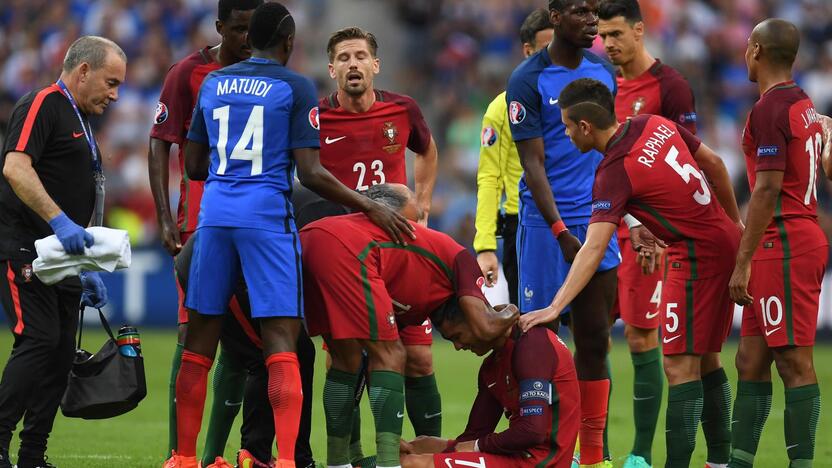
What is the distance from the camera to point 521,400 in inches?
255

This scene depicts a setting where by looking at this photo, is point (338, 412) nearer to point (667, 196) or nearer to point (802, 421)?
point (667, 196)

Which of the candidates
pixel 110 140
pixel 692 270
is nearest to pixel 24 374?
pixel 692 270

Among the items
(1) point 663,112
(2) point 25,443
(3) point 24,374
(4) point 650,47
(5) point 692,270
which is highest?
(4) point 650,47

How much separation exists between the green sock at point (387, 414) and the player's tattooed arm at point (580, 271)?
832 millimetres

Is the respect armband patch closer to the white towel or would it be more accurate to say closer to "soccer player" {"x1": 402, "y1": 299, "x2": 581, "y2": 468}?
"soccer player" {"x1": 402, "y1": 299, "x2": 581, "y2": 468}

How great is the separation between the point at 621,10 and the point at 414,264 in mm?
3120

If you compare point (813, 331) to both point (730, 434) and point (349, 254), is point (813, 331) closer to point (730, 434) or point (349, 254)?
point (730, 434)

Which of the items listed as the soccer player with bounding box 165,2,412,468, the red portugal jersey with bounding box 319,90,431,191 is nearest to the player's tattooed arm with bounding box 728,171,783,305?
the soccer player with bounding box 165,2,412,468

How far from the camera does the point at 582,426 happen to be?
24.5ft

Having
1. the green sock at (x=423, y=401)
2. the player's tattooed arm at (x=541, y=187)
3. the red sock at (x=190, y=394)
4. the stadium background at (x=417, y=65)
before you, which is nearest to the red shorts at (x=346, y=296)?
the red sock at (x=190, y=394)

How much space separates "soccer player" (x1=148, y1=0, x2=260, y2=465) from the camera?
7.23 meters

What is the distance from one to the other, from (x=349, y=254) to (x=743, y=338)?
2.48m

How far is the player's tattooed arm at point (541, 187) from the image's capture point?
24.0ft

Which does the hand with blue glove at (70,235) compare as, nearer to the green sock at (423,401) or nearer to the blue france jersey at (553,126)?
the green sock at (423,401)
